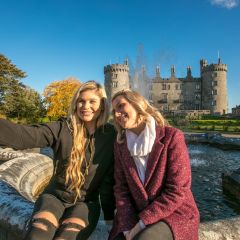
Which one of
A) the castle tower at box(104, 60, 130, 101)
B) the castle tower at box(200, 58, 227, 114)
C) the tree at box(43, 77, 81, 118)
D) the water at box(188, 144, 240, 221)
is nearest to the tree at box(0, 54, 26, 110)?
the tree at box(43, 77, 81, 118)

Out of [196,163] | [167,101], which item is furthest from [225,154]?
[167,101]

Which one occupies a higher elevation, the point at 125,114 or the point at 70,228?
the point at 125,114

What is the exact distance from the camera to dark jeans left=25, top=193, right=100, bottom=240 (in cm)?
271

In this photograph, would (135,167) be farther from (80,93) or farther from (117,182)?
(80,93)

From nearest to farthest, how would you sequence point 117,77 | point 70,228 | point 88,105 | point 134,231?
point 134,231, point 70,228, point 88,105, point 117,77

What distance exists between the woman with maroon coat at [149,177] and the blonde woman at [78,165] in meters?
0.24

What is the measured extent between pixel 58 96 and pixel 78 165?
3582 centimetres

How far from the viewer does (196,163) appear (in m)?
12.1

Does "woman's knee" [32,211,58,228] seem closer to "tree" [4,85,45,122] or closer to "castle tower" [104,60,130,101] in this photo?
"tree" [4,85,45,122]

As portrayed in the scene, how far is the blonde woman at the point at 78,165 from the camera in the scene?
2.92 m

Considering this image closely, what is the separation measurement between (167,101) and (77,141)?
67.9m

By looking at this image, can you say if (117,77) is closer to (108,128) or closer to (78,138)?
(108,128)

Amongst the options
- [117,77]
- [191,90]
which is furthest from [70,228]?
[191,90]

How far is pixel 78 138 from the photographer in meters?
3.31
